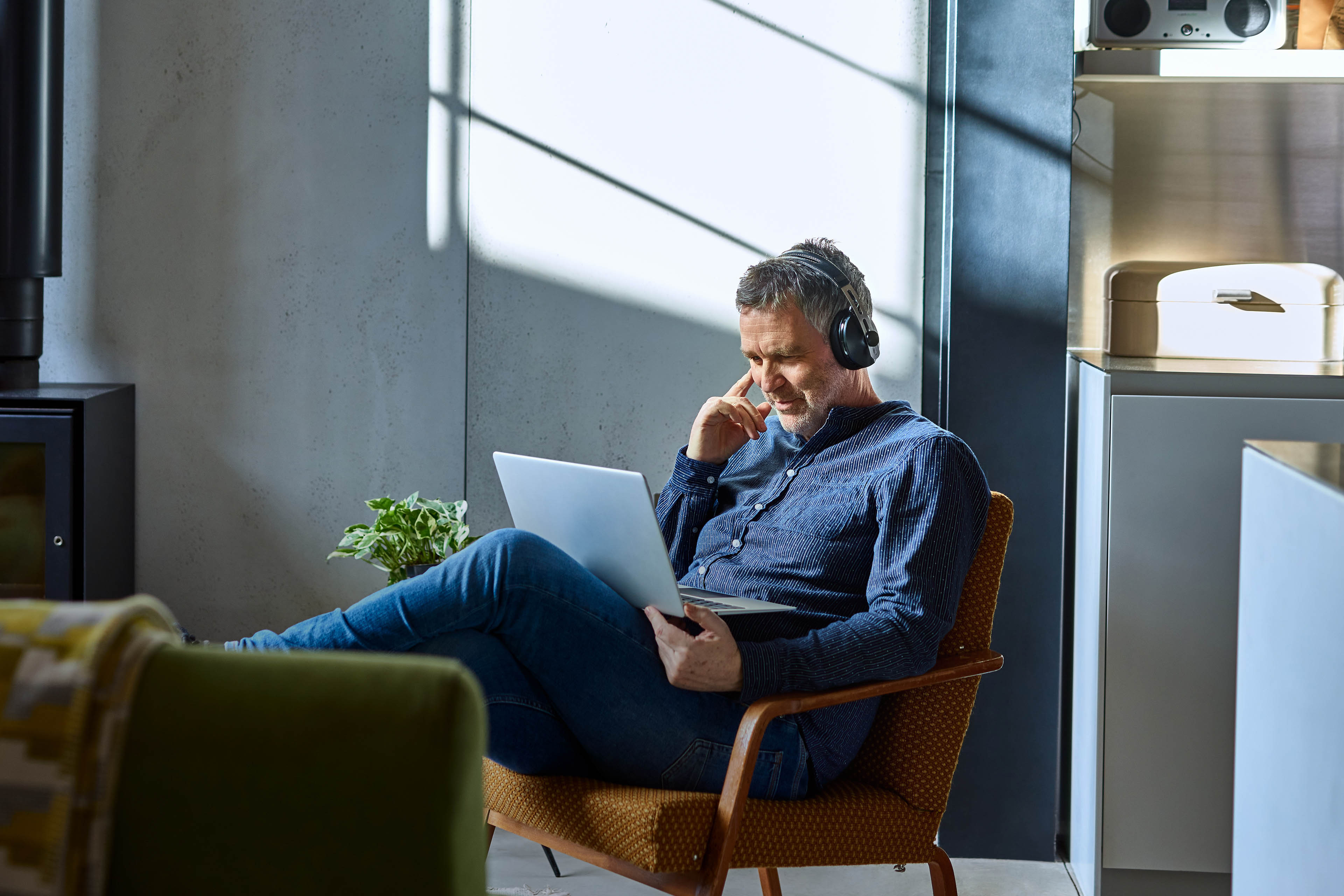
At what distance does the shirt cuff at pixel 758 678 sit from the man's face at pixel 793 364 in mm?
570

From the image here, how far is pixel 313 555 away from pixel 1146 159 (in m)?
2.27

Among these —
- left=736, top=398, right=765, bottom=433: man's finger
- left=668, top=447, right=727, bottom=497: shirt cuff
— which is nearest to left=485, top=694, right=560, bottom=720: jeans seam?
left=668, top=447, right=727, bottom=497: shirt cuff

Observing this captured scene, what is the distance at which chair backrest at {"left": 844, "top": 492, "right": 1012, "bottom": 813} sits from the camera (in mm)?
1896

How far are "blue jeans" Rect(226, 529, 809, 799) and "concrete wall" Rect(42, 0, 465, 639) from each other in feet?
4.69

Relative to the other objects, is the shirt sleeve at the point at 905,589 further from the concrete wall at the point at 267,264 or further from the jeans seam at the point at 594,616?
the concrete wall at the point at 267,264

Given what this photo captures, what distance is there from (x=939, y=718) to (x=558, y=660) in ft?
1.94

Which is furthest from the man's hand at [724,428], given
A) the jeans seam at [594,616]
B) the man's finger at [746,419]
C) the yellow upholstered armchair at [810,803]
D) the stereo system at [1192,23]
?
the stereo system at [1192,23]

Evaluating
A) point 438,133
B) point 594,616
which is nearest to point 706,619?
point 594,616

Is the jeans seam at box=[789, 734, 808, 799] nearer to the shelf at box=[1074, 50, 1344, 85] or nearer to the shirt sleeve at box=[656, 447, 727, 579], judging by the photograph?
the shirt sleeve at box=[656, 447, 727, 579]

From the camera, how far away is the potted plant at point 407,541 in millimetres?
2523

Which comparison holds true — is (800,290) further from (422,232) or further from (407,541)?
(422,232)

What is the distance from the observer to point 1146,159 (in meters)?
2.95

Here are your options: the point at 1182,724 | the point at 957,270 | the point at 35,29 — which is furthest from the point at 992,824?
the point at 35,29

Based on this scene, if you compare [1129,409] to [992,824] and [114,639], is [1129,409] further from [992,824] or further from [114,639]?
[114,639]
